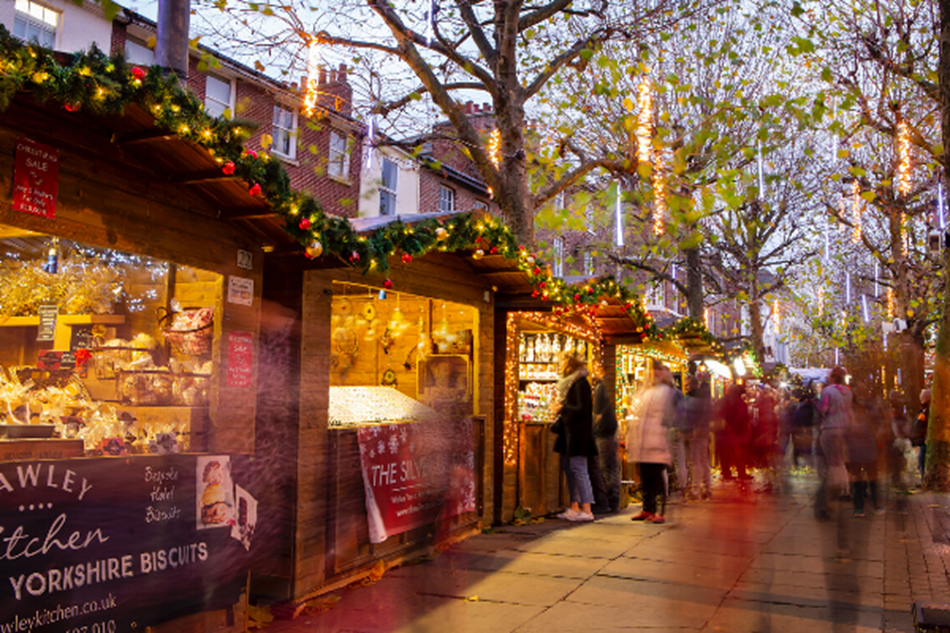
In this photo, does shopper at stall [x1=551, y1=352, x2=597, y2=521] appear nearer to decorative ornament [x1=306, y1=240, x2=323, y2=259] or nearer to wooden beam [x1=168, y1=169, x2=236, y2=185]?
decorative ornament [x1=306, y1=240, x2=323, y2=259]

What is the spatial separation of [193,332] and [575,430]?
5166 mm

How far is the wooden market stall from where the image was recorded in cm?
389

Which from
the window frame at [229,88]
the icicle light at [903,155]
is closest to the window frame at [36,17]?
the window frame at [229,88]

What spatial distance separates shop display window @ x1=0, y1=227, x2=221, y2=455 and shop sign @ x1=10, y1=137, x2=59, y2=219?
2.92ft

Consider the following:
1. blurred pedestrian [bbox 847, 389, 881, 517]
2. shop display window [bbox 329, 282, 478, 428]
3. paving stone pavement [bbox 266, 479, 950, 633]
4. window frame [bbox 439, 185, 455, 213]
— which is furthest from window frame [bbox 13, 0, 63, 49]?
blurred pedestrian [bbox 847, 389, 881, 517]

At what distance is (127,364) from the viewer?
5.57 m

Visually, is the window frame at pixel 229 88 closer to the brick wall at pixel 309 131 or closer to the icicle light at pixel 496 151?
the brick wall at pixel 309 131

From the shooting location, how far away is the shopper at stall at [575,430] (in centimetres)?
930

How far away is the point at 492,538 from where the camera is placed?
8250 millimetres

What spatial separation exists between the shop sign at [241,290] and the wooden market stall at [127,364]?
1 centimetres

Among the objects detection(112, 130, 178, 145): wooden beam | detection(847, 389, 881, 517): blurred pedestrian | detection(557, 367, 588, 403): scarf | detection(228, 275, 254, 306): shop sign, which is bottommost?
detection(847, 389, 881, 517): blurred pedestrian

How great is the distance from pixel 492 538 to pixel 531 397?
141 inches

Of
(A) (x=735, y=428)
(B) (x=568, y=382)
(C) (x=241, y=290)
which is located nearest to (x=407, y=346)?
(B) (x=568, y=382)

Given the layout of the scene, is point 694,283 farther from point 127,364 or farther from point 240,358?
point 127,364
